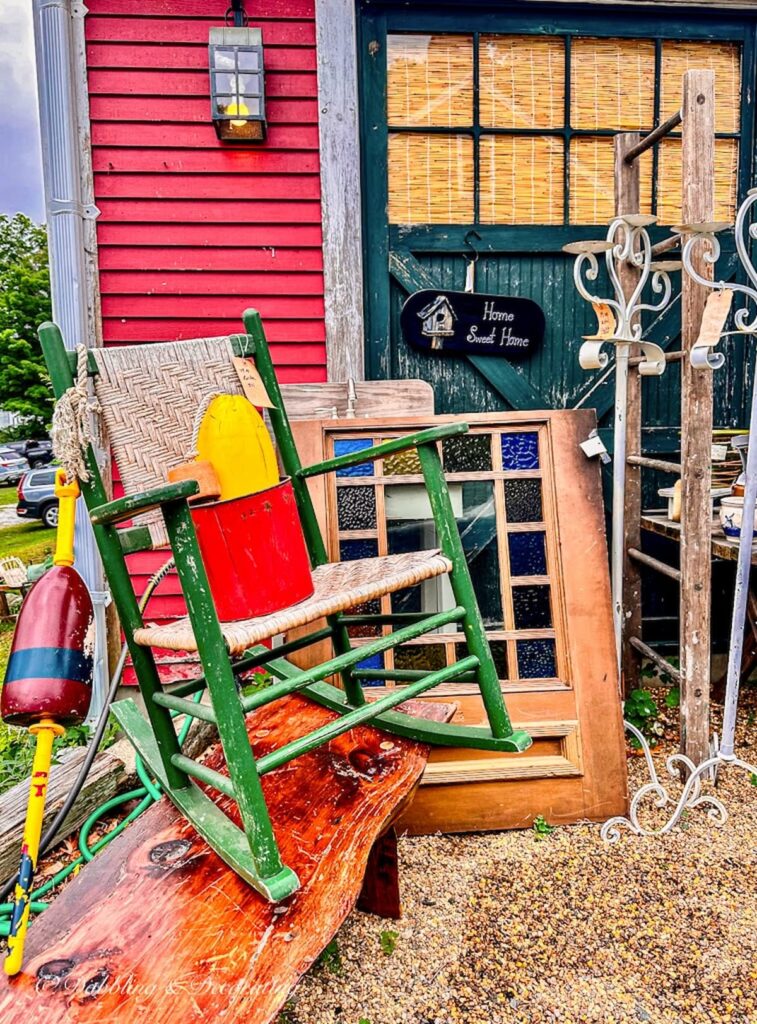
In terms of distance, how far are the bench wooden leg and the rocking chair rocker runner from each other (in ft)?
0.75

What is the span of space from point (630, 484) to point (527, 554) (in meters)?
0.56

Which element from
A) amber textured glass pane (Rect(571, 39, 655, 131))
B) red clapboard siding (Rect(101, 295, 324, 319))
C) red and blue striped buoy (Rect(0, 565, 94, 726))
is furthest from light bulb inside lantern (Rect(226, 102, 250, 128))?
red and blue striped buoy (Rect(0, 565, 94, 726))

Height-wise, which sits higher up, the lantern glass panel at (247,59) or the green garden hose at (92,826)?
the lantern glass panel at (247,59)

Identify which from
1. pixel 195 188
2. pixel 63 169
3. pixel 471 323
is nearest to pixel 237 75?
pixel 195 188

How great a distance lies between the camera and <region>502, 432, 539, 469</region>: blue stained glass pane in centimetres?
184

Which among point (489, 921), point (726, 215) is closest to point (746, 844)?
point (489, 921)

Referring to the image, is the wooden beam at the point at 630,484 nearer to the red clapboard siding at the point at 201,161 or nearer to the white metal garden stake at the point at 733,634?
the white metal garden stake at the point at 733,634

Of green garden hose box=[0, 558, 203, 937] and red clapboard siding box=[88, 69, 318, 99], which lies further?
red clapboard siding box=[88, 69, 318, 99]

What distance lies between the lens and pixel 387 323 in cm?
231

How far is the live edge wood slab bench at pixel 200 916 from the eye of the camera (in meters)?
0.82

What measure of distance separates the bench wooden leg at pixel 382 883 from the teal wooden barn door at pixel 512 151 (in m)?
1.45

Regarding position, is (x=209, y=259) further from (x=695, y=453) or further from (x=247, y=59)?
(x=695, y=453)

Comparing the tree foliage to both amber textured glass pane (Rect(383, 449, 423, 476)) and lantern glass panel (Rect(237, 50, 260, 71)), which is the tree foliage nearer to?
lantern glass panel (Rect(237, 50, 260, 71))

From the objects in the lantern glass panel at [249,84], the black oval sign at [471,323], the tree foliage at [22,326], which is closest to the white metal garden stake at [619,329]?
the black oval sign at [471,323]
